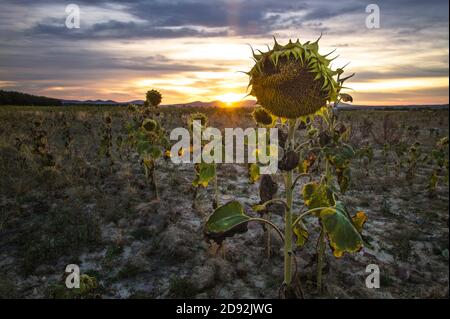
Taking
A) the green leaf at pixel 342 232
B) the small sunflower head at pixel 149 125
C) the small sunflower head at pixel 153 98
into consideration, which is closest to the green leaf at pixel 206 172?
the green leaf at pixel 342 232

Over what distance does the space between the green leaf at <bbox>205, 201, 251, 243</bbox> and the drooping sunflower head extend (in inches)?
37.5

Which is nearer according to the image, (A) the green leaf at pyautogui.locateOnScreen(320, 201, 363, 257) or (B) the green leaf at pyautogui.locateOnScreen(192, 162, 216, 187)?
(A) the green leaf at pyautogui.locateOnScreen(320, 201, 363, 257)

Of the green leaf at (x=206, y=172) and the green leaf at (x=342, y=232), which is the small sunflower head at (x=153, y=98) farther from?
the green leaf at (x=342, y=232)

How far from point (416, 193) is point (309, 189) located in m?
6.87

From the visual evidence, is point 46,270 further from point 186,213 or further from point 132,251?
point 186,213

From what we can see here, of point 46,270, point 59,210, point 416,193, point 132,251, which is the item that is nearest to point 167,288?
point 132,251

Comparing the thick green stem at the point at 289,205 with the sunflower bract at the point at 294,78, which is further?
the thick green stem at the point at 289,205

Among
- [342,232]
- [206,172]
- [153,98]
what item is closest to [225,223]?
[342,232]

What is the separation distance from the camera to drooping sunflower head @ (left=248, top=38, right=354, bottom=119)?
7.75ft

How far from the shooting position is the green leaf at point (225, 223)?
112 inches

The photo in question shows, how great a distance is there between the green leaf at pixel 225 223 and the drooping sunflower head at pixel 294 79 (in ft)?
3.12

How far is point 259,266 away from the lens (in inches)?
211

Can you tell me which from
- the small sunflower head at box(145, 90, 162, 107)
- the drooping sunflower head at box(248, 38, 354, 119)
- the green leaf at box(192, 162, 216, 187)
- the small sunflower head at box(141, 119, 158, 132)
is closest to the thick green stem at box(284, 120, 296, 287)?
the drooping sunflower head at box(248, 38, 354, 119)

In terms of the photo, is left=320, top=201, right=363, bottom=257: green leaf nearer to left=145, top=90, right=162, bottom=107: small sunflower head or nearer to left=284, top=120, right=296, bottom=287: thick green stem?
left=284, top=120, right=296, bottom=287: thick green stem
